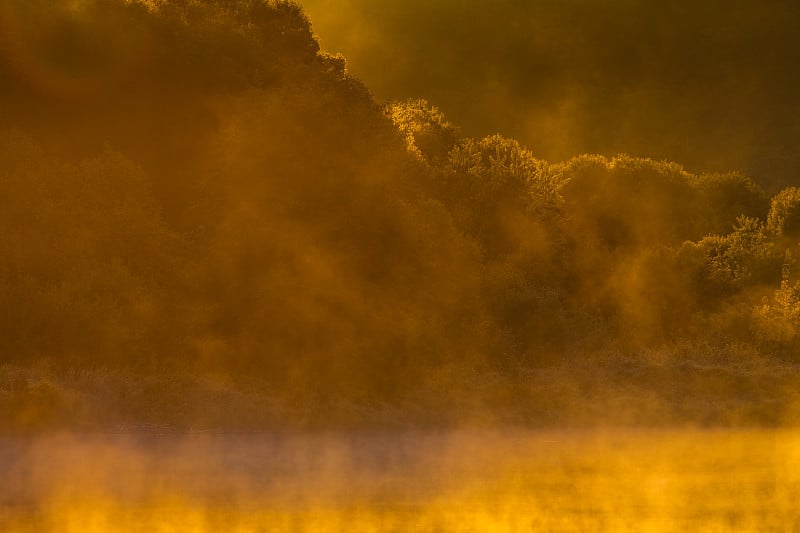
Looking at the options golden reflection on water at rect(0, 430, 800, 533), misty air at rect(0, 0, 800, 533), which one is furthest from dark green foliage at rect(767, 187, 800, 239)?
golden reflection on water at rect(0, 430, 800, 533)

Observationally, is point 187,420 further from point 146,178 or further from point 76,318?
point 146,178

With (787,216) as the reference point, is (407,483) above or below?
below

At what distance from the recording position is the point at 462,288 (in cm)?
1590

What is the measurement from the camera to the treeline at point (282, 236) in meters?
14.1

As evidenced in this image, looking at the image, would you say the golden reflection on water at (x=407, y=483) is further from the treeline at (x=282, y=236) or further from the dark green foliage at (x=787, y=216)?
the dark green foliage at (x=787, y=216)

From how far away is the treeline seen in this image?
46.4 ft

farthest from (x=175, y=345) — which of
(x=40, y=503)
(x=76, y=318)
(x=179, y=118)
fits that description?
(x=40, y=503)

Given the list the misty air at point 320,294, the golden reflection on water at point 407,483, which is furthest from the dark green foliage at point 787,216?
the golden reflection on water at point 407,483

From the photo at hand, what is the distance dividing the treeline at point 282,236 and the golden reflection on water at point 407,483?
9.25ft

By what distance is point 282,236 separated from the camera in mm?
15086

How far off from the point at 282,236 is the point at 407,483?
696 centimetres

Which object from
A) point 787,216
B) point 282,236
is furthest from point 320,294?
point 787,216

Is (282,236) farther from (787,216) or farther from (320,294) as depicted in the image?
(787,216)

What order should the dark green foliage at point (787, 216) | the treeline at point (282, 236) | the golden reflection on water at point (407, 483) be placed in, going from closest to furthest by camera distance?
the golden reflection on water at point (407, 483)
the treeline at point (282, 236)
the dark green foliage at point (787, 216)
